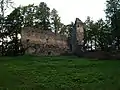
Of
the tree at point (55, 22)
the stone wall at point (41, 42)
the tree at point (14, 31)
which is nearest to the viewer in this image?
the tree at point (14, 31)

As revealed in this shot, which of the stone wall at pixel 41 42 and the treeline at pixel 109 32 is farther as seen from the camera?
the treeline at pixel 109 32

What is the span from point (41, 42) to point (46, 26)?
21.8 meters

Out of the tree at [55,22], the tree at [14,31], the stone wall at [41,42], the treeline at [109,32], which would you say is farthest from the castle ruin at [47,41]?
the tree at [55,22]

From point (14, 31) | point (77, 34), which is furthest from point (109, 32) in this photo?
point (14, 31)

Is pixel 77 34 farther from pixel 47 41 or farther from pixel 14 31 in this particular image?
pixel 14 31

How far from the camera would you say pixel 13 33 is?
139 ft

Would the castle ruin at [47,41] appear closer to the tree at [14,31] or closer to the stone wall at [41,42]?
the stone wall at [41,42]

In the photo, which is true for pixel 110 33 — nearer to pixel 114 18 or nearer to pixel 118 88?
pixel 114 18

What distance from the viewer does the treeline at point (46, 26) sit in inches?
1646

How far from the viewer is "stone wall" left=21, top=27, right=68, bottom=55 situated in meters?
41.8

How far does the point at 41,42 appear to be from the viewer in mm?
43781

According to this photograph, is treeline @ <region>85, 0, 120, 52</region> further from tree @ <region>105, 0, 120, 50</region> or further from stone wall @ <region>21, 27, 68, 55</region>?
stone wall @ <region>21, 27, 68, 55</region>

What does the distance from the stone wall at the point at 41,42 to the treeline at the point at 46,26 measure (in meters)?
1.20

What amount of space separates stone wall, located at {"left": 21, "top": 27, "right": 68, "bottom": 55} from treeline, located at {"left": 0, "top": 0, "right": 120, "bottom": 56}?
1.20 m
